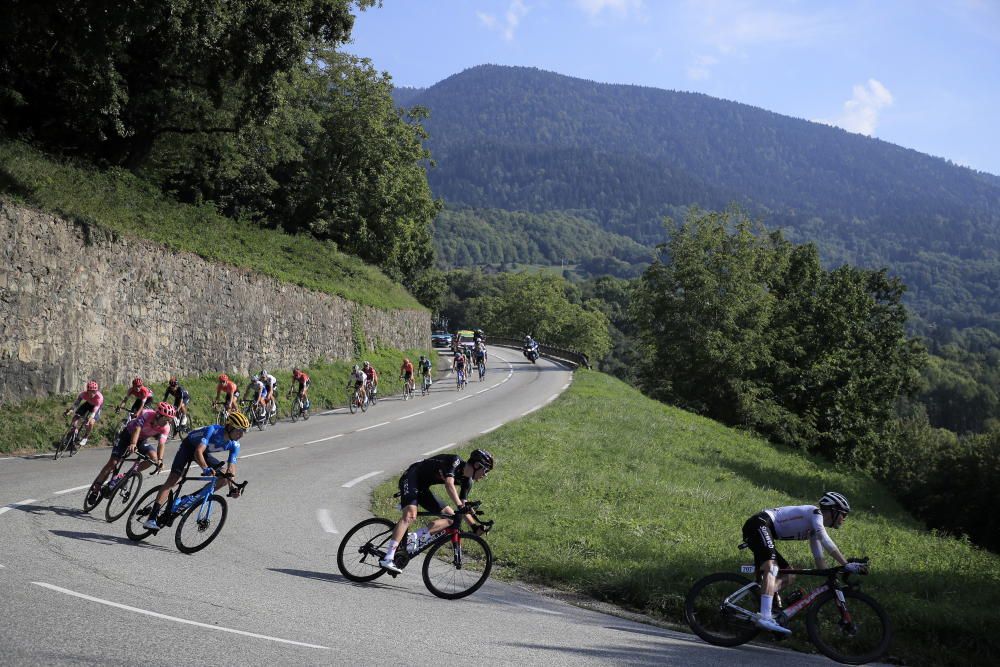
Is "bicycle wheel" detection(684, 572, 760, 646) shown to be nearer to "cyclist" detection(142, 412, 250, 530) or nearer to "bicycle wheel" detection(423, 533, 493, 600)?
"bicycle wheel" detection(423, 533, 493, 600)

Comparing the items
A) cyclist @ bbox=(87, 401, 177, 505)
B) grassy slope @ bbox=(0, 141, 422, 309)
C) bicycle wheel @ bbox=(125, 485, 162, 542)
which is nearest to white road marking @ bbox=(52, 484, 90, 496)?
cyclist @ bbox=(87, 401, 177, 505)

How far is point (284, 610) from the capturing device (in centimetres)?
714

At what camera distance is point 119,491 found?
10.7 m

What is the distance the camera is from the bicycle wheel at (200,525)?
928 cm

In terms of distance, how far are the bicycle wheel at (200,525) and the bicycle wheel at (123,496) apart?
4.89ft

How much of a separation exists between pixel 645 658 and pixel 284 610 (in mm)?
3234

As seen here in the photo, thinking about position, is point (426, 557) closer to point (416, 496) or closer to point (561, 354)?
point (416, 496)

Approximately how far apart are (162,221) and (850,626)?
23417 mm

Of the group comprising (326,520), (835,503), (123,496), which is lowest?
(326,520)

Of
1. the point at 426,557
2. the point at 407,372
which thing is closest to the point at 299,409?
the point at 407,372

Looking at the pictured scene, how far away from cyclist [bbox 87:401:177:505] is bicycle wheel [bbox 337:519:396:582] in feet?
12.0

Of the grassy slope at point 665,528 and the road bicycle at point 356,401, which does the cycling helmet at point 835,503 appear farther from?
the road bicycle at point 356,401

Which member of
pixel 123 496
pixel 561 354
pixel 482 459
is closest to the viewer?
pixel 482 459

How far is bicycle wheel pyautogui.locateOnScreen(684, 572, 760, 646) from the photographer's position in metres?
7.51
